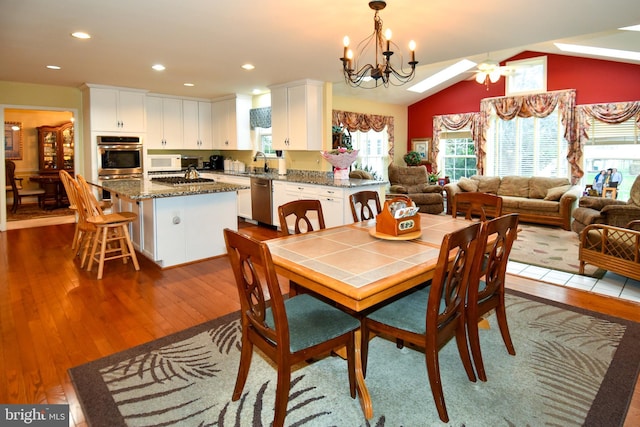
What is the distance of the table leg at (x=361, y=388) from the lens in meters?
1.87

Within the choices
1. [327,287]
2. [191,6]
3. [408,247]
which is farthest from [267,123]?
[327,287]

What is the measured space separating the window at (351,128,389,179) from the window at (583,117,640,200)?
13.3ft

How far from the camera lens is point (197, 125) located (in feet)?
24.7

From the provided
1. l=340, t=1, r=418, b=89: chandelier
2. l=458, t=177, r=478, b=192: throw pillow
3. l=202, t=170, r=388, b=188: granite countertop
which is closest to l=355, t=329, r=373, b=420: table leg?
l=340, t=1, r=418, b=89: chandelier

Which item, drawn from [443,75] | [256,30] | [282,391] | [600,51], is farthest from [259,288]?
[443,75]

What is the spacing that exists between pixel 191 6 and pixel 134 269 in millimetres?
2721

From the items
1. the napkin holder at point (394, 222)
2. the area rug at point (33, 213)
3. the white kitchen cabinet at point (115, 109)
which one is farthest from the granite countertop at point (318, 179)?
the area rug at point (33, 213)

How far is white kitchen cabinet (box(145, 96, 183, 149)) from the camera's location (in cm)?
685

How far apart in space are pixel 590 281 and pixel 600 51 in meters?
4.63

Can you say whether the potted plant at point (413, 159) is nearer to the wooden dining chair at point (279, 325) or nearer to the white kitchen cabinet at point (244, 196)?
the white kitchen cabinet at point (244, 196)

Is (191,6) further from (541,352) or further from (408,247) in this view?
(541,352)

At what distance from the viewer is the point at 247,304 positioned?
1891 millimetres

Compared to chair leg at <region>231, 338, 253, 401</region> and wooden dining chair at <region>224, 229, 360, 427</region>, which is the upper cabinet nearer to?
wooden dining chair at <region>224, 229, 360, 427</region>

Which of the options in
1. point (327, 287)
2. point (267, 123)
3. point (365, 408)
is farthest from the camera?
point (267, 123)
